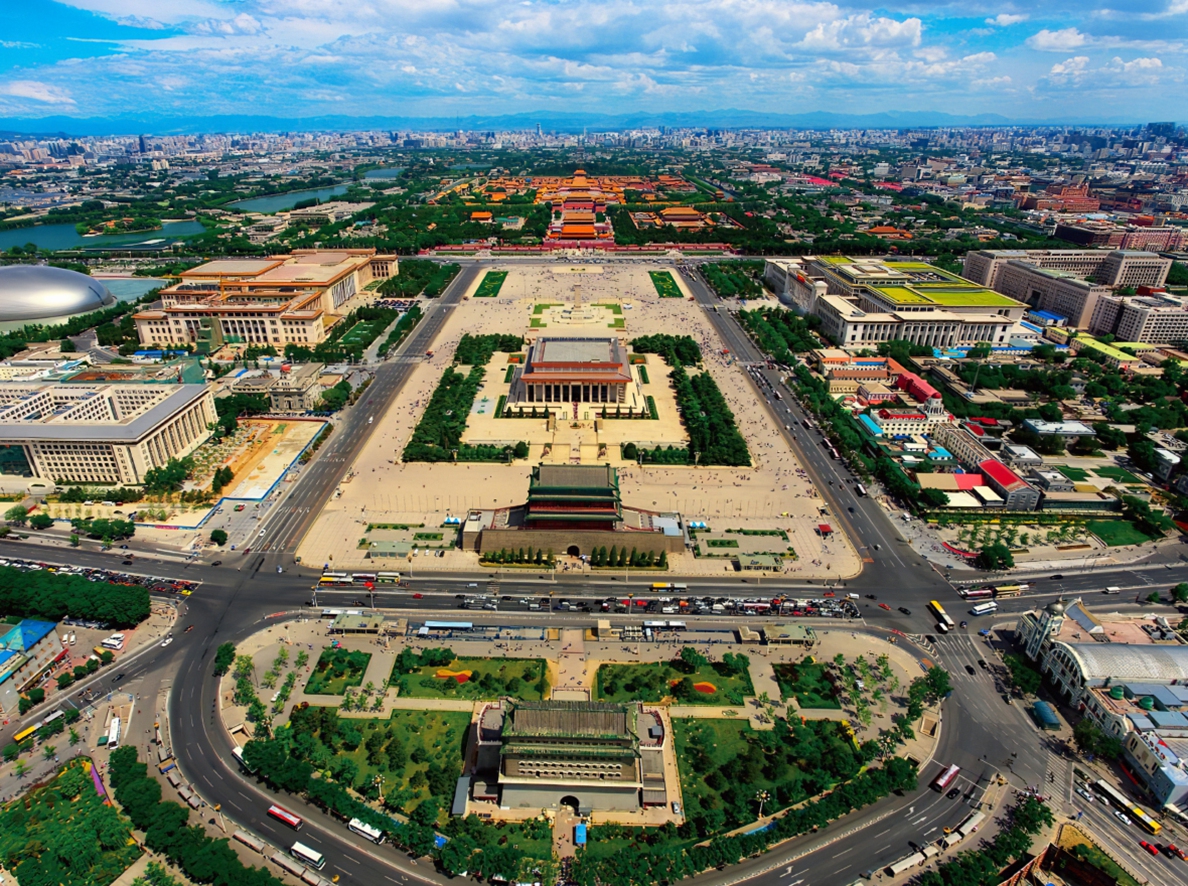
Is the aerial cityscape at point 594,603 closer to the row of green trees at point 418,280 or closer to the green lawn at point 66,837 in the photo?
the green lawn at point 66,837

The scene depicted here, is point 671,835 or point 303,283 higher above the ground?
point 303,283

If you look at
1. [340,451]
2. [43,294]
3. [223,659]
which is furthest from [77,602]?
[43,294]

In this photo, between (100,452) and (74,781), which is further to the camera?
(100,452)

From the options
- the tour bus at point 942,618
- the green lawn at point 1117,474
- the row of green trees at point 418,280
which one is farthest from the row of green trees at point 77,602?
the row of green trees at point 418,280

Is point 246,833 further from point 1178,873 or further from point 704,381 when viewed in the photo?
point 704,381

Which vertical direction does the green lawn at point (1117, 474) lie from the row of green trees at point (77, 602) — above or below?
below

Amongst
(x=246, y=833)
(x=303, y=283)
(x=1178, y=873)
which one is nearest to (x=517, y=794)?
(x=246, y=833)
